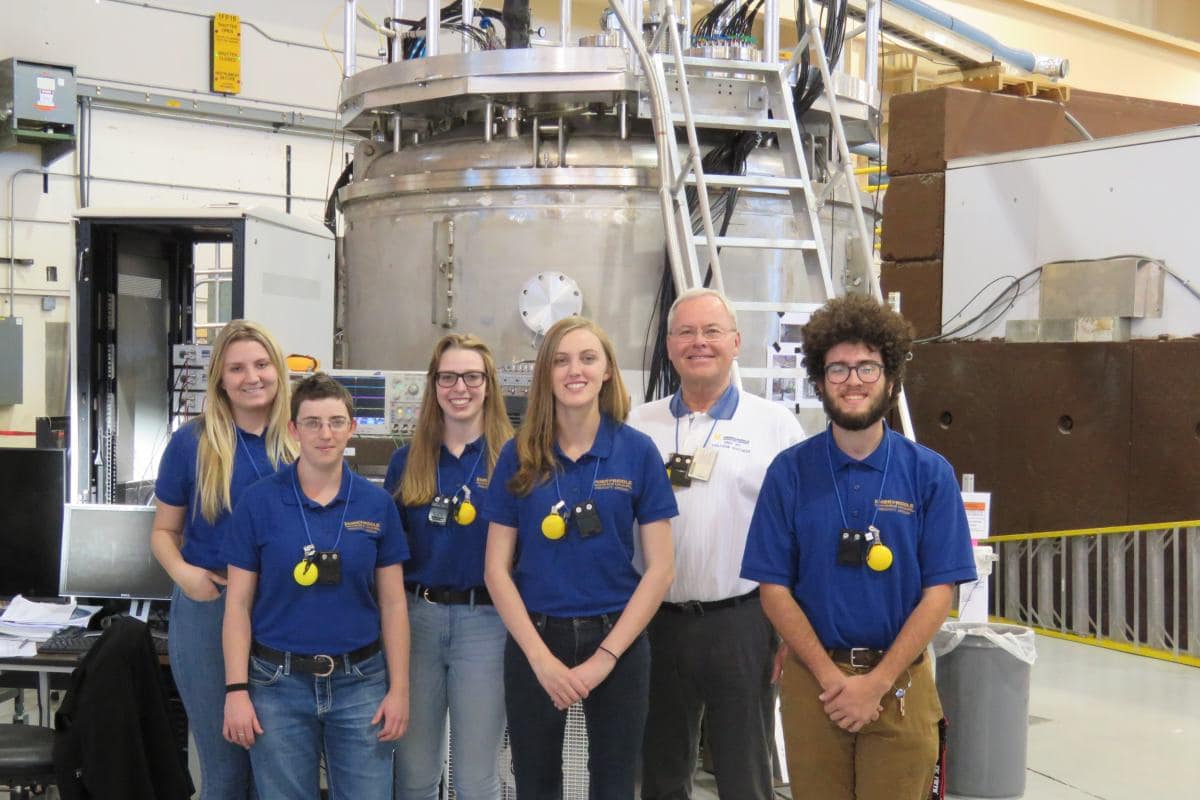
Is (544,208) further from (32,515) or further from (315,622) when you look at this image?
(315,622)

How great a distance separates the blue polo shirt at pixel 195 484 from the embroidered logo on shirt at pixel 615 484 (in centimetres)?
90

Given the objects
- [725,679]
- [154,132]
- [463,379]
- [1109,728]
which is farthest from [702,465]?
[154,132]

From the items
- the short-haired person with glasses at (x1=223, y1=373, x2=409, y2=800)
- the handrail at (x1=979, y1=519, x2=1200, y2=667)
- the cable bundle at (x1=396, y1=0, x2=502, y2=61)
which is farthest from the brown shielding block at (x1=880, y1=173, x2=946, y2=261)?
the short-haired person with glasses at (x1=223, y1=373, x2=409, y2=800)

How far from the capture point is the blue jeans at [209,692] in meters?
3.02

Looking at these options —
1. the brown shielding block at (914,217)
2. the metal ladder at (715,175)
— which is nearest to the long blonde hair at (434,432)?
the metal ladder at (715,175)

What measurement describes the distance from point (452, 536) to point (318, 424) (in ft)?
1.47

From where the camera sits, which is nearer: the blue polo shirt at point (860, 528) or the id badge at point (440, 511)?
the blue polo shirt at point (860, 528)

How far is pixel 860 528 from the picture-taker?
8.31 ft

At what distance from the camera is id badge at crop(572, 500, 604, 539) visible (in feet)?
8.84

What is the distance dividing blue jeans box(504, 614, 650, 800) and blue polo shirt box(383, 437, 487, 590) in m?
0.28

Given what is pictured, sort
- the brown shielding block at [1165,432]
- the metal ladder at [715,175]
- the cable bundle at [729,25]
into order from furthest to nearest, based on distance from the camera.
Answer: the brown shielding block at [1165,432]
the cable bundle at [729,25]
the metal ladder at [715,175]

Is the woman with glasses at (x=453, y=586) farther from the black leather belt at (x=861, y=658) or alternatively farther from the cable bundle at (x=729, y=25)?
the cable bundle at (x=729, y=25)

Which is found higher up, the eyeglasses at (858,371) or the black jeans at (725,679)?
the eyeglasses at (858,371)

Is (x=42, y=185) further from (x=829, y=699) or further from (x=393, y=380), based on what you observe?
(x=829, y=699)
